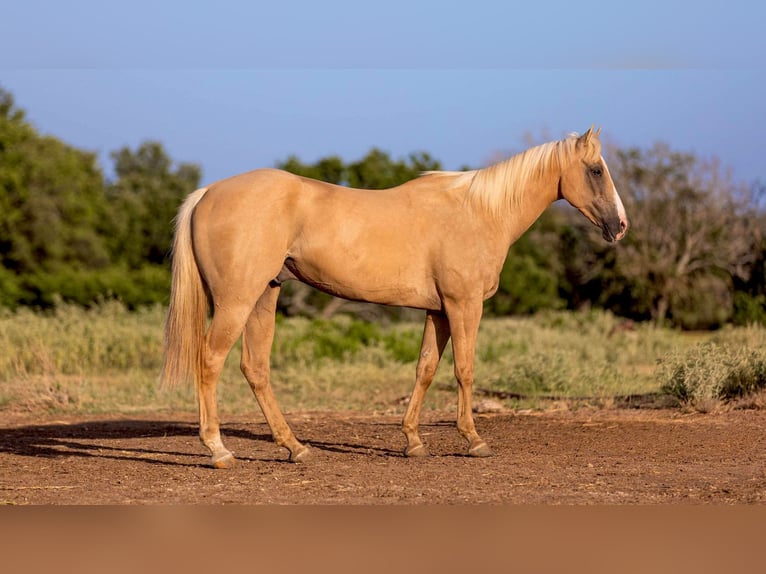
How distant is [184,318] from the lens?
7848mm

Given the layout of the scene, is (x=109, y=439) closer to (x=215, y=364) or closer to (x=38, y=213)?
(x=215, y=364)

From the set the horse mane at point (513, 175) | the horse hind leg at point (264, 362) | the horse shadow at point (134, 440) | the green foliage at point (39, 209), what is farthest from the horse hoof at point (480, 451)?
the green foliage at point (39, 209)

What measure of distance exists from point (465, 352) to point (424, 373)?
0.46m

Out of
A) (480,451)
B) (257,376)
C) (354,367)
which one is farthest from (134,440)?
(354,367)

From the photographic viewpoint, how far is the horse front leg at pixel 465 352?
315 inches

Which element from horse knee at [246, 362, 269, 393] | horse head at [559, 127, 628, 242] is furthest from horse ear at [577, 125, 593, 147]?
horse knee at [246, 362, 269, 393]

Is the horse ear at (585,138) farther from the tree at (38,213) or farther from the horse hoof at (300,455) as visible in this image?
the tree at (38,213)

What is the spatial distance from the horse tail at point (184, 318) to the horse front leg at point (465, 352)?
6.39 feet

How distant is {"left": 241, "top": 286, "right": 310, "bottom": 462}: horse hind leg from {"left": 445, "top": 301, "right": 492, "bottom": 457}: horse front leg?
4.30 feet

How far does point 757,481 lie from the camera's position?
6953 mm

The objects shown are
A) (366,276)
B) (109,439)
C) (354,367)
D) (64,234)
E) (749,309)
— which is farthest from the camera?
(64,234)

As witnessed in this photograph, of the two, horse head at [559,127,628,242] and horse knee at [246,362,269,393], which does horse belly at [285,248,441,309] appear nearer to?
horse knee at [246,362,269,393]

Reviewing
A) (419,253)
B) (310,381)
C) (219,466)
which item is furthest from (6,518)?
(310,381)

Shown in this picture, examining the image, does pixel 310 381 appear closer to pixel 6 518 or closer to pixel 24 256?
pixel 6 518
